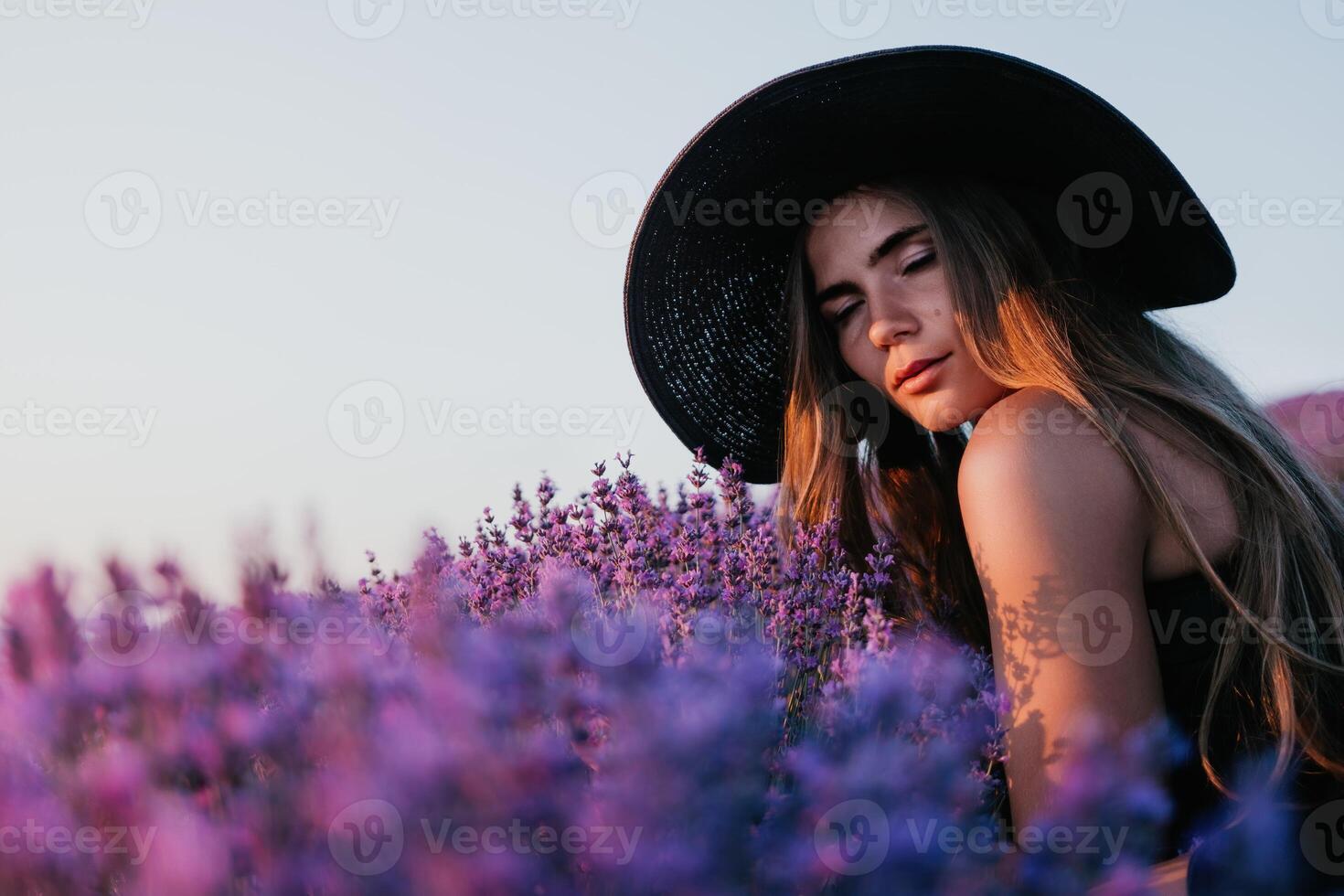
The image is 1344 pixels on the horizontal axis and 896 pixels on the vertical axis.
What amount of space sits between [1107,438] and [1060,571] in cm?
34

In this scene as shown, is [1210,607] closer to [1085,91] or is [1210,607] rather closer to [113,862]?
[1085,91]

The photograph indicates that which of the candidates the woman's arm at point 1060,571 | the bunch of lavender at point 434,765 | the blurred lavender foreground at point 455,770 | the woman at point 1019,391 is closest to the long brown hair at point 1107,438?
the woman at point 1019,391

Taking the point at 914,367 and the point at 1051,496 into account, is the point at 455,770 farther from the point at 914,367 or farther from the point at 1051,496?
the point at 914,367

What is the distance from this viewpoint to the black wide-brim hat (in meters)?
2.36

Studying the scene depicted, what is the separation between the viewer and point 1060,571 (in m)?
1.79

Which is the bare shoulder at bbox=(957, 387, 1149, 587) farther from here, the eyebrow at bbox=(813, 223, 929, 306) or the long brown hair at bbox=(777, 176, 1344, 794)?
the eyebrow at bbox=(813, 223, 929, 306)

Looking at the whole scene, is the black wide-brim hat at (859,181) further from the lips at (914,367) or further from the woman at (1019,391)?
the lips at (914,367)

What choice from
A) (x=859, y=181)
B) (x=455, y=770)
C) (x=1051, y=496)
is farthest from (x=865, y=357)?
(x=455, y=770)

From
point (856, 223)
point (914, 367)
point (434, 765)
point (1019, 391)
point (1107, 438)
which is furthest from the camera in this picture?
point (856, 223)

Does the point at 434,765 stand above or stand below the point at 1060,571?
above

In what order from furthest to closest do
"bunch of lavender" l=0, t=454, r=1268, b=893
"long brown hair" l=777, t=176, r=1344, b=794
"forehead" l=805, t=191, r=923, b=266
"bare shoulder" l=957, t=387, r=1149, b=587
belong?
"forehead" l=805, t=191, r=923, b=266 < "long brown hair" l=777, t=176, r=1344, b=794 < "bare shoulder" l=957, t=387, r=1149, b=587 < "bunch of lavender" l=0, t=454, r=1268, b=893

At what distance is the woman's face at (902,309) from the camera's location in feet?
7.77

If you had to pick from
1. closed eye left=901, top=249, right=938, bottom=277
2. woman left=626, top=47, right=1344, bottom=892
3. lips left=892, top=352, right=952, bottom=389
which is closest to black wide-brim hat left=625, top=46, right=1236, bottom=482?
woman left=626, top=47, right=1344, bottom=892

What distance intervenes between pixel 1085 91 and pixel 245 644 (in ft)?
6.90
